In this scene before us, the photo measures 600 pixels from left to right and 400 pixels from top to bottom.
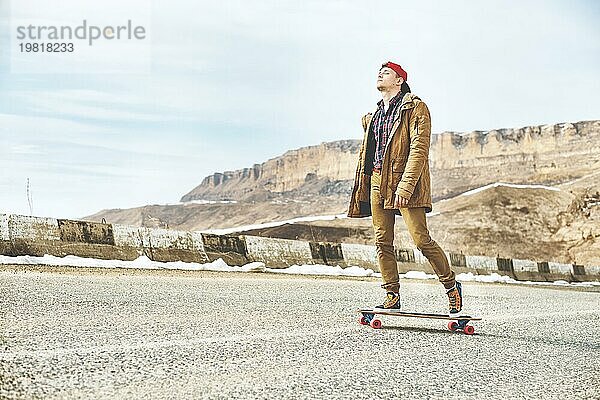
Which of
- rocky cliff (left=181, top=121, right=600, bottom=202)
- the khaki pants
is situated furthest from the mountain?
the khaki pants

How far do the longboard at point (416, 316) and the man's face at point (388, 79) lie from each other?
1575 millimetres

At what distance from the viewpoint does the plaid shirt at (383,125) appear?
606cm

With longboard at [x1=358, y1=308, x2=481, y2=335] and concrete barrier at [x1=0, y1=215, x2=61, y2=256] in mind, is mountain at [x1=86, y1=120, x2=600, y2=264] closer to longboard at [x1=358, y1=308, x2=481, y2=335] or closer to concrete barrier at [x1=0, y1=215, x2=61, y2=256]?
concrete barrier at [x1=0, y1=215, x2=61, y2=256]

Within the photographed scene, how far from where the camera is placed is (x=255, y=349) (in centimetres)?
470

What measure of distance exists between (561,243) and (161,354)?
2473 cm

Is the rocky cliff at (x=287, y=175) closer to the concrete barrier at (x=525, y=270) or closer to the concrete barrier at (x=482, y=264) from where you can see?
the concrete barrier at (x=525, y=270)

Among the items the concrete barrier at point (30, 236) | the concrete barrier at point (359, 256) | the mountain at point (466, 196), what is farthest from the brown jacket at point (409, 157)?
the mountain at point (466, 196)

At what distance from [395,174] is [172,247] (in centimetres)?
618

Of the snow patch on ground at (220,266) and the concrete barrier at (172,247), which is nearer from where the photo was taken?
the snow patch on ground at (220,266)

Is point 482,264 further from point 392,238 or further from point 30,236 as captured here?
point 392,238

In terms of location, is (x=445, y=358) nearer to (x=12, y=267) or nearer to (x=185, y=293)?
(x=185, y=293)

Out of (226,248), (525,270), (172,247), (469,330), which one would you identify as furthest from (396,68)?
(525,270)

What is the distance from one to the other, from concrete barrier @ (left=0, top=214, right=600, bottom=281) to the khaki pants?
522 centimetres

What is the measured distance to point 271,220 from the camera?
39.5m
